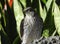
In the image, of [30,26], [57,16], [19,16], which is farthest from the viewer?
[19,16]

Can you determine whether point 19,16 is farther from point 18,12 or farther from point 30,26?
point 30,26

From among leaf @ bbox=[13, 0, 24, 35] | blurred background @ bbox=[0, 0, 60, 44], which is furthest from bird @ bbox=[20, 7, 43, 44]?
leaf @ bbox=[13, 0, 24, 35]

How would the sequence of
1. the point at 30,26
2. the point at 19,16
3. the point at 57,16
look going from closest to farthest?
the point at 30,26 → the point at 57,16 → the point at 19,16

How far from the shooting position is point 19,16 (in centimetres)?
295

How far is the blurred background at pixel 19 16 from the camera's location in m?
2.84

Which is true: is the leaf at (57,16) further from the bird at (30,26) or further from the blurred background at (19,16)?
the bird at (30,26)

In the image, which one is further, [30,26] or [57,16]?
[57,16]

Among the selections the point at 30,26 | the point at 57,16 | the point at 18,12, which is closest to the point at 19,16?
the point at 18,12

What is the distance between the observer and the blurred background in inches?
112

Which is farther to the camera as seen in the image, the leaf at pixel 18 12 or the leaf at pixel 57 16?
the leaf at pixel 18 12

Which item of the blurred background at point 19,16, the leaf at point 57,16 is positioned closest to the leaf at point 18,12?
the blurred background at point 19,16

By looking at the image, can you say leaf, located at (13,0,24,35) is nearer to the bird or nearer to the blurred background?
the blurred background

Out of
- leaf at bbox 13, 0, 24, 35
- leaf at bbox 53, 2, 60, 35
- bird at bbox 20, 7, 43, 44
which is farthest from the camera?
leaf at bbox 13, 0, 24, 35

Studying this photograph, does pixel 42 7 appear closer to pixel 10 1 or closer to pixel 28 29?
pixel 10 1
